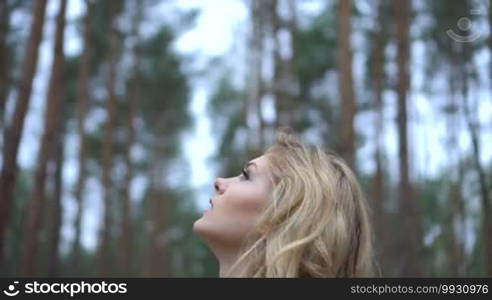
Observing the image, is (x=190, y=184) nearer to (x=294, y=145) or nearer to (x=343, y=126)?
(x=343, y=126)

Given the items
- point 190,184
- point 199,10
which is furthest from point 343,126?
point 190,184

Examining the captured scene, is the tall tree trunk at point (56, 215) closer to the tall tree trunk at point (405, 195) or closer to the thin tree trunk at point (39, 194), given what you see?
the thin tree trunk at point (39, 194)

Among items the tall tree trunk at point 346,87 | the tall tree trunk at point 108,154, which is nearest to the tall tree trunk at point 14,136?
the tall tree trunk at point 346,87

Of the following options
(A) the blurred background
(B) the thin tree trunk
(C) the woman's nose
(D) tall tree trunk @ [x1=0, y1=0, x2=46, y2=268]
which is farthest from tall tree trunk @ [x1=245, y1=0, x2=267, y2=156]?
(C) the woman's nose

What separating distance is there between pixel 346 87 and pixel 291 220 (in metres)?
6.74

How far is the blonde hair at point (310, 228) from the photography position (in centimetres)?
197

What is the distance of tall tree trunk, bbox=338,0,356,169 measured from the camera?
8086mm

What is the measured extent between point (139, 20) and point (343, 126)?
1001 cm

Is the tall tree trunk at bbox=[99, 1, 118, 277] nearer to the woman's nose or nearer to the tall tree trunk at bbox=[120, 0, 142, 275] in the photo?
the tall tree trunk at bbox=[120, 0, 142, 275]

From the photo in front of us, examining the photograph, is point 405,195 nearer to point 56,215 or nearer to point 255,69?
point 56,215

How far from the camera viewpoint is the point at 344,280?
6.86 ft

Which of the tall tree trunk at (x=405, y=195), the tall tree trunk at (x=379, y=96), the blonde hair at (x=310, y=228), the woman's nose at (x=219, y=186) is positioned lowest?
the blonde hair at (x=310, y=228)

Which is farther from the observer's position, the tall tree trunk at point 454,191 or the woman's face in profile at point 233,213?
the tall tree trunk at point 454,191

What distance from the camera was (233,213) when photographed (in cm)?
213
